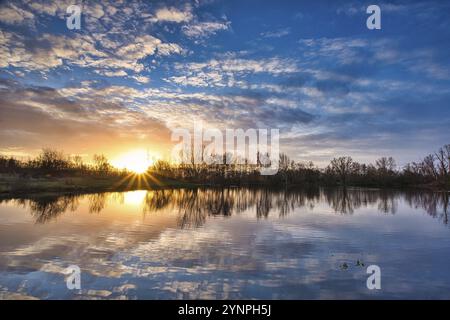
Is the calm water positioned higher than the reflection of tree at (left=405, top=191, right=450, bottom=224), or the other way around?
the calm water

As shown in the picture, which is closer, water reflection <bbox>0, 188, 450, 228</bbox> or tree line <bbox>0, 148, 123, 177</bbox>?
water reflection <bbox>0, 188, 450, 228</bbox>

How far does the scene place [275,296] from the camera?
8945 millimetres

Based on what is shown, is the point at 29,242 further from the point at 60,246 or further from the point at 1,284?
the point at 1,284

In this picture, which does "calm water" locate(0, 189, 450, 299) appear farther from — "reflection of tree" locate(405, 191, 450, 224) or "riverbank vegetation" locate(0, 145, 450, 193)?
"riverbank vegetation" locate(0, 145, 450, 193)

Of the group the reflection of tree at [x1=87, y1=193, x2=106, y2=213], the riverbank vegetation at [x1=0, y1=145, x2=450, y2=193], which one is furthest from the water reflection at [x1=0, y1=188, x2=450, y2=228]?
the riverbank vegetation at [x1=0, y1=145, x2=450, y2=193]

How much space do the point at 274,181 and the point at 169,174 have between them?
127 feet

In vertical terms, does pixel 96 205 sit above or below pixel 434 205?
above

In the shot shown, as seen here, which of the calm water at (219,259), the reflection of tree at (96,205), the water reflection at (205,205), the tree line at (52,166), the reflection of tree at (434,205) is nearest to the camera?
the calm water at (219,259)

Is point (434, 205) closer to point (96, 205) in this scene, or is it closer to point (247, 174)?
point (96, 205)

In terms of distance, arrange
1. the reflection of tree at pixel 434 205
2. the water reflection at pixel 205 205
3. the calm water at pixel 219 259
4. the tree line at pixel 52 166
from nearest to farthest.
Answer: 1. the calm water at pixel 219 259
2. the water reflection at pixel 205 205
3. the reflection of tree at pixel 434 205
4. the tree line at pixel 52 166

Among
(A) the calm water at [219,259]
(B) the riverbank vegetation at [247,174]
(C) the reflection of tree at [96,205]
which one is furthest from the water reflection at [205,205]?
(B) the riverbank vegetation at [247,174]

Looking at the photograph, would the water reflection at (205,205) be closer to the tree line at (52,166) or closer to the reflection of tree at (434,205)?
the reflection of tree at (434,205)

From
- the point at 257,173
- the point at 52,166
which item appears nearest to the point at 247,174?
the point at 257,173

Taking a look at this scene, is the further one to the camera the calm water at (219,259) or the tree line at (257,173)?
the tree line at (257,173)
